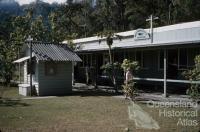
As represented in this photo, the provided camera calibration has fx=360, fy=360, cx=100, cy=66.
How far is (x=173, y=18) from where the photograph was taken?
47562mm

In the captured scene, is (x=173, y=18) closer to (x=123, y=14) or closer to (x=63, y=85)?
(x=123, y=14)

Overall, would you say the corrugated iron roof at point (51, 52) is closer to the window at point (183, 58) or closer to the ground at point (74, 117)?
the ground at point (74, 117)

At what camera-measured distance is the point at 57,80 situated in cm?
2208

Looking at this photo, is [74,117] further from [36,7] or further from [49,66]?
[36,7]

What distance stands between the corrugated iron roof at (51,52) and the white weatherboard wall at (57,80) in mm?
430

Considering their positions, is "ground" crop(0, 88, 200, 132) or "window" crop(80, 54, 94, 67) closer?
"ground" crop(0, 88, 200, 132)

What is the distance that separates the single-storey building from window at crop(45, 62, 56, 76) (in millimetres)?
5395

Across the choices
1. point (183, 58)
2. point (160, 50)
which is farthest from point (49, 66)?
point (183, 58)

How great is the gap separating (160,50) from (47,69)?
7.95m

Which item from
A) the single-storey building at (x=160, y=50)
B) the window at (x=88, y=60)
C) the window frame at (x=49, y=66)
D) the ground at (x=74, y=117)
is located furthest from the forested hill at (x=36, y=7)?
the ground at (x=74, y=117)

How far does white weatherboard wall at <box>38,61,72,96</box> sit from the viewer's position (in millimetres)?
21359

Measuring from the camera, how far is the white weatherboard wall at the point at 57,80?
2136 centimetres

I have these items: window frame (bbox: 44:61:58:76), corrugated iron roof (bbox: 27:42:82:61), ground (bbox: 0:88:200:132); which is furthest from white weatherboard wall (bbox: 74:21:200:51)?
ground (bbox: 0:88:200:132)

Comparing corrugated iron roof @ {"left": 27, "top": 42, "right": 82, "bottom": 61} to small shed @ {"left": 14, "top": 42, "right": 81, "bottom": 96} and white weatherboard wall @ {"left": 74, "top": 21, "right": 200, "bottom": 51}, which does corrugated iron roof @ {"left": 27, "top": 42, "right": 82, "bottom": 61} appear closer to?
small shed @ {"left": 14, "top": 42, "right": 81, "bottom": 96}
